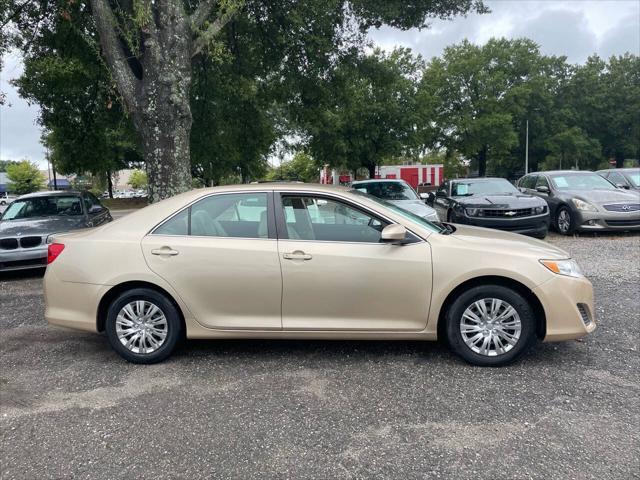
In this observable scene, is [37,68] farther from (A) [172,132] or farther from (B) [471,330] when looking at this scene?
(B) [471,330]

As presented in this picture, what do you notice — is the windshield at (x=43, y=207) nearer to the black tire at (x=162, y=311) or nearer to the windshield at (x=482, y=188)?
the black tire at (x=162, y=311)

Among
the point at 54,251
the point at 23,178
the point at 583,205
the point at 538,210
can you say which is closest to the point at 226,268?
the point at 54,251

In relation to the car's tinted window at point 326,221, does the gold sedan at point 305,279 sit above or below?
below

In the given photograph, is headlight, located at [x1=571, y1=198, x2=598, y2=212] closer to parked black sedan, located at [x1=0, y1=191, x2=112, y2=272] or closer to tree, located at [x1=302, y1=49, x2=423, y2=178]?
tree, located at [x1=302, y1=49, x2=423, y2=178]

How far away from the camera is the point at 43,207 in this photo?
930 cm

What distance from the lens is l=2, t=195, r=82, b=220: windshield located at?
901 cm

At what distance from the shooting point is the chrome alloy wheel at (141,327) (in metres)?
4.18

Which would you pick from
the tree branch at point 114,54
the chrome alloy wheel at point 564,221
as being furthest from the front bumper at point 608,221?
the tree branch at point 114,54

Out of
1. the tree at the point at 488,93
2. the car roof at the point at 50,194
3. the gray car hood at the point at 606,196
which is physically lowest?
the gray car hood at the point at 606,196

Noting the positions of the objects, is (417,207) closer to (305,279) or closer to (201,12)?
(201,12)

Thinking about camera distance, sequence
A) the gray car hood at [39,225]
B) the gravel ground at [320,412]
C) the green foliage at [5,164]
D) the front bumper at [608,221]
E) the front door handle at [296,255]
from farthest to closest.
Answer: the green foliage at [5,164] < the front bumper at [608,221] < the gray car hood at [39,225] < the front door handle at [296,255] < the gravel ground at [320,412]

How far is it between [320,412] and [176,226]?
2040 millimetres

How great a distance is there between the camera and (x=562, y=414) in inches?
128

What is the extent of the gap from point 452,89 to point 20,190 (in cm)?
6903
